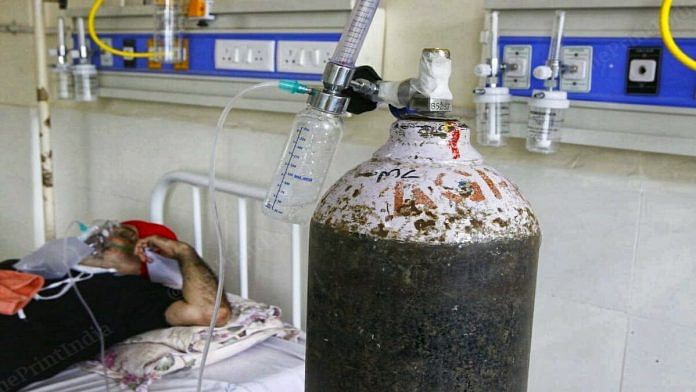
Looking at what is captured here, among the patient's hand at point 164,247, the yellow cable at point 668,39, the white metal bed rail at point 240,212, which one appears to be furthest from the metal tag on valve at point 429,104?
the patient's hand at point 164,247

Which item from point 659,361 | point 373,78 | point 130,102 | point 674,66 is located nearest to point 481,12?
point 674,66

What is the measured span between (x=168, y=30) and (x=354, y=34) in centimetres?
123

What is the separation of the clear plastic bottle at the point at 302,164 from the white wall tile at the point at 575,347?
634 mm

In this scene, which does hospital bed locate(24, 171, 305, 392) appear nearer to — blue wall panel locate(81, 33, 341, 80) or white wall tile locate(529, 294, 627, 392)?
blue wall panel locate(81, 33, 341, 80)

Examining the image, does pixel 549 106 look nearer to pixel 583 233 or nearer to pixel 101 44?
pixel 583 233

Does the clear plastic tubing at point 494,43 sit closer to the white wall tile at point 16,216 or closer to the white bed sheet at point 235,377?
the white bed sheet at point 235,377

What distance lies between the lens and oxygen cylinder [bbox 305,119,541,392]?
714 millimetres

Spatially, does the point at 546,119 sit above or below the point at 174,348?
above

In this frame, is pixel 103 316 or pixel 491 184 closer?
pixel 491 184

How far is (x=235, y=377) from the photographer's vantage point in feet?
4.93

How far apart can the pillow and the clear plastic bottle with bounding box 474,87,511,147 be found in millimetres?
706

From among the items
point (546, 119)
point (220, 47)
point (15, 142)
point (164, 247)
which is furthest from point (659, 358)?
point (15, 142)

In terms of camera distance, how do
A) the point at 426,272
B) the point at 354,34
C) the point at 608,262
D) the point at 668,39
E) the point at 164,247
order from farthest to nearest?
the point at 164,247 < the point at 608,262 < the point at 668,39 < the point at 354,34 < the point at 426,272

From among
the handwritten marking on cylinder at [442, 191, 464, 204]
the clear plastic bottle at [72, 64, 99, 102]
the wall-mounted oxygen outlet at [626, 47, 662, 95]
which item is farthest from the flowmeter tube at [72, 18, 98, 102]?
the handwritten marking on cylinder at [442, 191, 464, 204]
